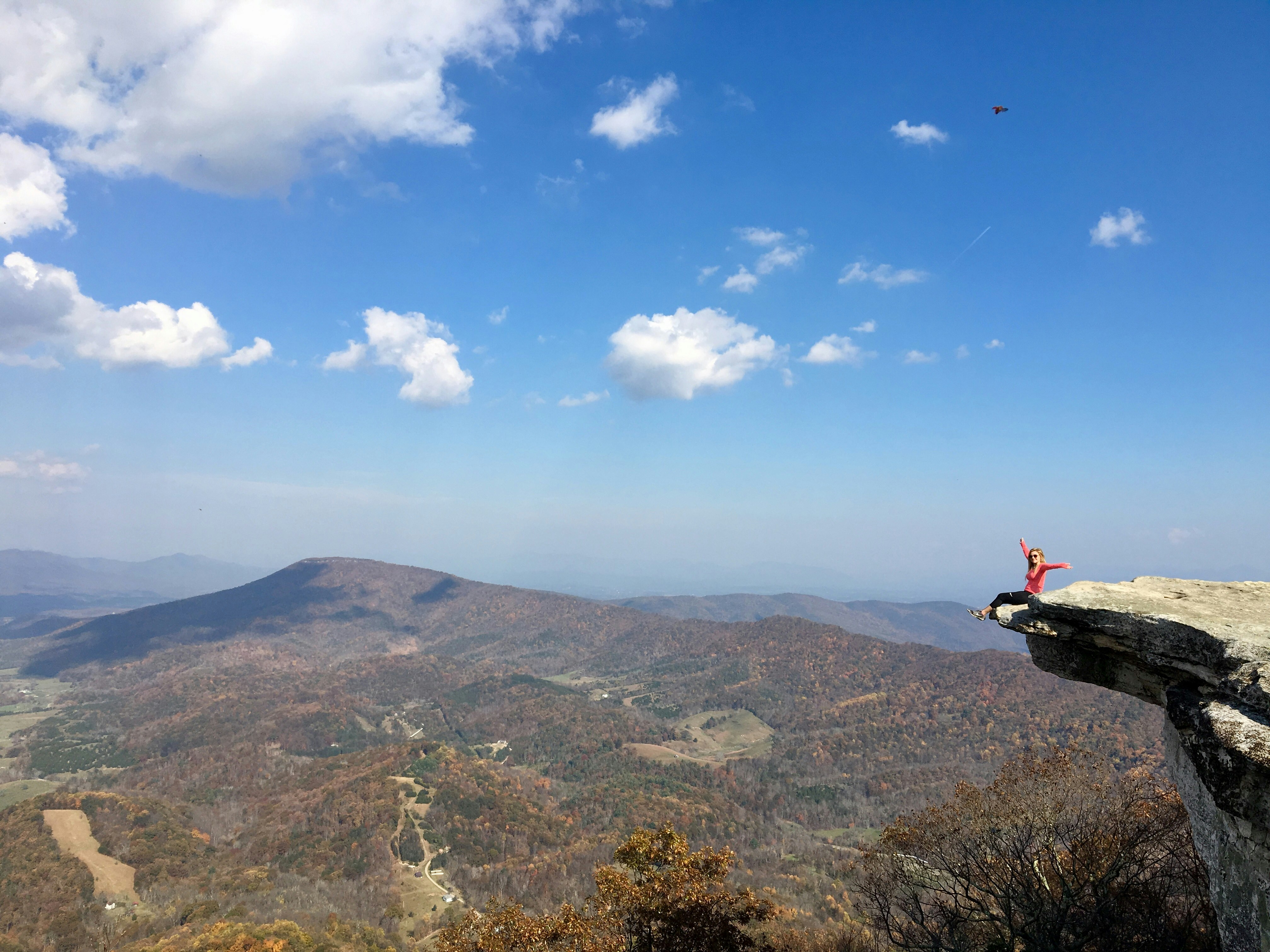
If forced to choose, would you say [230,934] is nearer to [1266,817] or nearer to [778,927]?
[778,927]

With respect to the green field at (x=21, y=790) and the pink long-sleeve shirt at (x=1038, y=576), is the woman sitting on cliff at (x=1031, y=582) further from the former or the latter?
the green field at (x=21, y=790)

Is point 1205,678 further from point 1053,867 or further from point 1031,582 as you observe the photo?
point 1053,867

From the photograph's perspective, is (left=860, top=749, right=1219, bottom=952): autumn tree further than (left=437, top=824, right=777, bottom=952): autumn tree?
No

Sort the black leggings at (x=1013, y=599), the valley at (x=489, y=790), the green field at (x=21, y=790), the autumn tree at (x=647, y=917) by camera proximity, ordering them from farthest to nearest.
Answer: the green field at (x=21, y=790), the valley at (x=489, y=790), the autumn tree at (x=647, y=917), the black leggings at (x=1013, y=599)

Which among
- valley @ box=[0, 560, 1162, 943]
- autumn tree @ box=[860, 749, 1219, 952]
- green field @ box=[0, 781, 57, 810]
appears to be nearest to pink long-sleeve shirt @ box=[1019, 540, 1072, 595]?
autumn tree @ box=[860, 749, 1219, 952]

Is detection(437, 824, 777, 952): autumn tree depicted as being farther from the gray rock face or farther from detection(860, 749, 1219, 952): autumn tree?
the gray rock face

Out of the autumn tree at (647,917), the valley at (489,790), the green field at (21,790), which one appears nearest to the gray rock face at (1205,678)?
the autumn tree at (647,917)

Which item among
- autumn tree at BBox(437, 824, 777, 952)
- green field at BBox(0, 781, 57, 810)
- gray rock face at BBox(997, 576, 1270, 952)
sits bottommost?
green field at BBox(0, 781, 57, 810)

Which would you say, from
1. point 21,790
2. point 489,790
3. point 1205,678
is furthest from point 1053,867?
point 21,790
